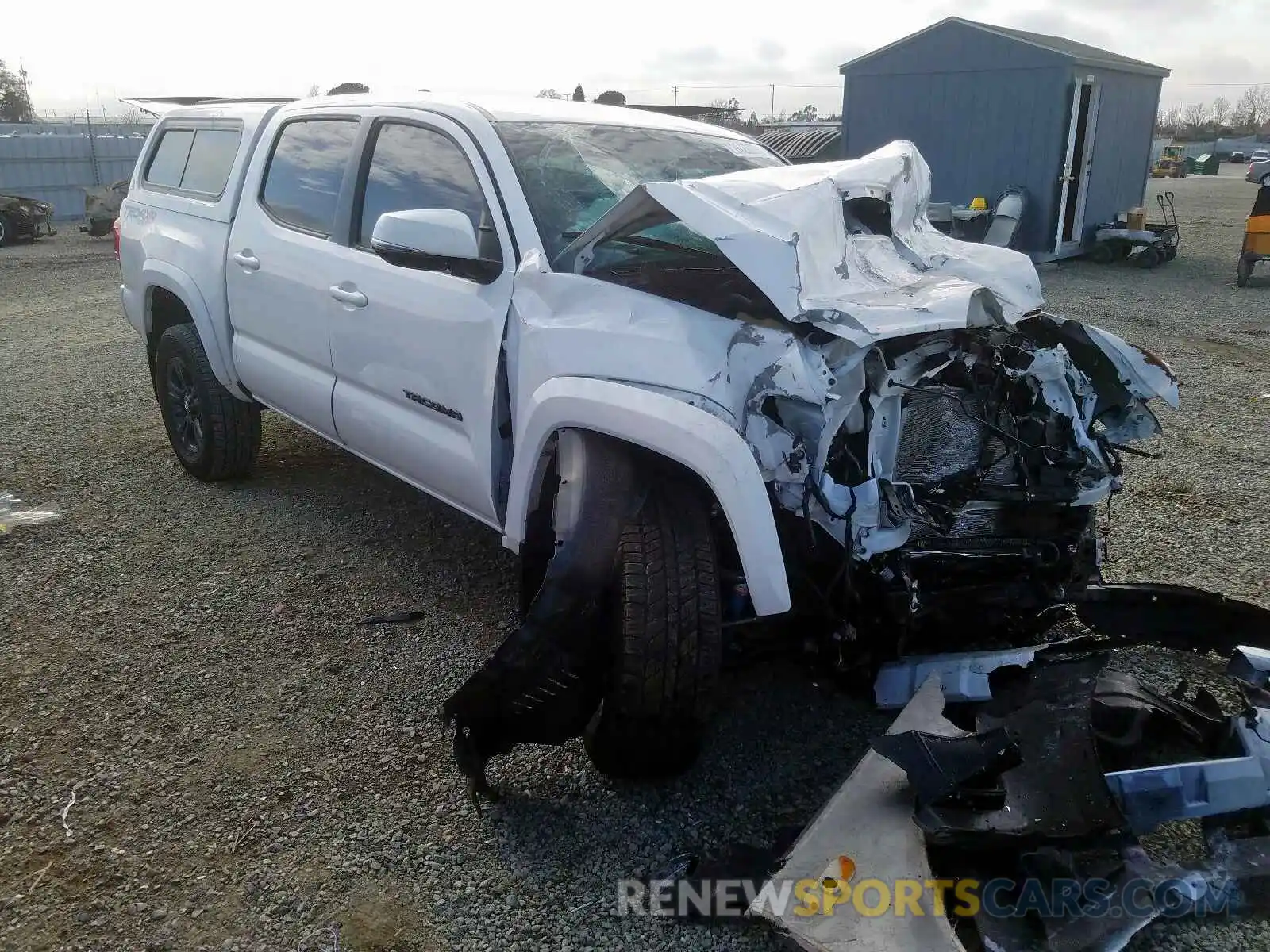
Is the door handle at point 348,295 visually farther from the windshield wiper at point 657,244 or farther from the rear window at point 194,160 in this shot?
the rear window at point 194,160

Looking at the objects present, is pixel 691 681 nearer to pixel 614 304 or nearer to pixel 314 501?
pixel 614 304

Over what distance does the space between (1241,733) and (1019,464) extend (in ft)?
2.81

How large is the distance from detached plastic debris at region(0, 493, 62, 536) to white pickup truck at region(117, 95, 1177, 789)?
2.01 metres

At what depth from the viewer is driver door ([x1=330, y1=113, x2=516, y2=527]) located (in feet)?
10.5

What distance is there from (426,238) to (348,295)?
2.68ft

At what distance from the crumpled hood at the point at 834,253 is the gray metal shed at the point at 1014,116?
11.3m

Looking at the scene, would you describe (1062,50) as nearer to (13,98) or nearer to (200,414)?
(200,414)

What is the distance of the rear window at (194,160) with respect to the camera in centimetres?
474

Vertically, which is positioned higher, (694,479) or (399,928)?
(694,479)

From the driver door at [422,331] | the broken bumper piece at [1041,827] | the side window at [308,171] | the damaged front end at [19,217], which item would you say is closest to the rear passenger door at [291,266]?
the side window at [308,171]

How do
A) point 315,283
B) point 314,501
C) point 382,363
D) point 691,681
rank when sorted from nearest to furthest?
point 691,681 → point 382,363 → point 315,283 → point 314,501

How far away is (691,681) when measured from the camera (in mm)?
2523

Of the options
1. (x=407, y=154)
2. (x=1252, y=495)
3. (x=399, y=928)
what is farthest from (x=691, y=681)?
Answer: (x=1252, y=495)

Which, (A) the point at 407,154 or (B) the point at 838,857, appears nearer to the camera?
(B) the point at 838,857
